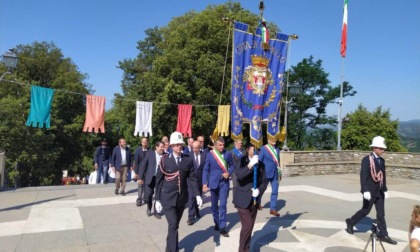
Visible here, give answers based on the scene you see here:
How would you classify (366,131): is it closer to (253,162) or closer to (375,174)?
(375,174)

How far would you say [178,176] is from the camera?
5273 millimetres

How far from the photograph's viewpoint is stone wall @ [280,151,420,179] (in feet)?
50.6

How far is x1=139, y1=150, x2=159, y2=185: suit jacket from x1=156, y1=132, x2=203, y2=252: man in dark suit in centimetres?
258

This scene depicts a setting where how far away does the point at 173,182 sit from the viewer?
17.1 feet

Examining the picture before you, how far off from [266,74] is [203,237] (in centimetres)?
1149

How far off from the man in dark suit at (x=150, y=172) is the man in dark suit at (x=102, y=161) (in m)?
5.01

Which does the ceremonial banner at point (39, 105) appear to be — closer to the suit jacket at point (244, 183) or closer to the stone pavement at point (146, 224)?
the stone pavement at point (146, 224)

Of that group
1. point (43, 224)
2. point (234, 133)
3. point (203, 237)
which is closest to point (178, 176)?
point (203, 237)

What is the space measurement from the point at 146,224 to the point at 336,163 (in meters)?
12.5

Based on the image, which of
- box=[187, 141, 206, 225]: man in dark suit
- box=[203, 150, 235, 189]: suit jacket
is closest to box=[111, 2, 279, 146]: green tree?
box=[187, 141, 206, 225]: man in dark suit

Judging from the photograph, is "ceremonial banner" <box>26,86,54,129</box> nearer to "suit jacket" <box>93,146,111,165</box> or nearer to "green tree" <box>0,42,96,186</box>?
"suit jacket" <box>93,146,111,165</box>

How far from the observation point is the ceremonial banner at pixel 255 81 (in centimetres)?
1552

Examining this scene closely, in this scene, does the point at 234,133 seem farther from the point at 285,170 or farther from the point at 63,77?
the point at 63,77

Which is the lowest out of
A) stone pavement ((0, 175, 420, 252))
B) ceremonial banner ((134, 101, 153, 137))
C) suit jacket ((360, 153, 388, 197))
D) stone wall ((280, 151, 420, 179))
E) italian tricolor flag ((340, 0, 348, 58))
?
stone pavement ((0, 175, 420, 252))
